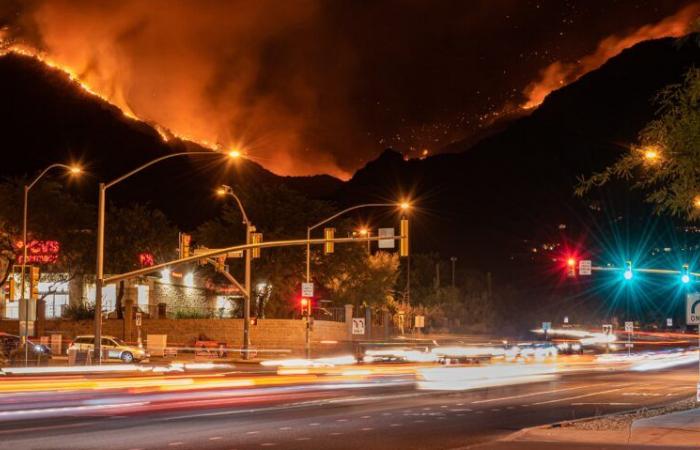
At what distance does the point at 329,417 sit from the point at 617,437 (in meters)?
7.21

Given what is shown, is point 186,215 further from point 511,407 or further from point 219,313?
point 511,407

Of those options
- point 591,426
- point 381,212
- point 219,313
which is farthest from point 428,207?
point 591,426

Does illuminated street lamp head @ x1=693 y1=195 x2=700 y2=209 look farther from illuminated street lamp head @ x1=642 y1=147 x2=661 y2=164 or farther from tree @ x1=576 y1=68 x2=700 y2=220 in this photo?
illuminated street lamp head @ x1=642 y1=147 x2=661 y2=164

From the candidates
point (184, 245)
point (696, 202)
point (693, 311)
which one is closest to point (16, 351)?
point (184, 245)

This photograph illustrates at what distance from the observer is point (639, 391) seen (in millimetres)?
31391

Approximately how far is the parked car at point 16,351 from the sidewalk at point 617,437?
30.4 meters

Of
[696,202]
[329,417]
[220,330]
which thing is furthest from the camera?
[220,330]

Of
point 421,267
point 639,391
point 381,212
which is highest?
point 381,212

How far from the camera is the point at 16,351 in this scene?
154ft

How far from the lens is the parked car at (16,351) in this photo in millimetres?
45219

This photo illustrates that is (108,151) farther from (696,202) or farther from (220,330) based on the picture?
(696,202)

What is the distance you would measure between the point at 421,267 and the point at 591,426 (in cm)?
9736

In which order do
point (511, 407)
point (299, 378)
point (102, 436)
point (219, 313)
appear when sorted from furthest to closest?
point (219, 313) < point (299, 378) < point (511, 407) < point (102, 436)

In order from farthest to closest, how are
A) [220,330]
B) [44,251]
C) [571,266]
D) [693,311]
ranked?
[44,251] < [220,330] < [571,266] < [693,311]
